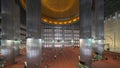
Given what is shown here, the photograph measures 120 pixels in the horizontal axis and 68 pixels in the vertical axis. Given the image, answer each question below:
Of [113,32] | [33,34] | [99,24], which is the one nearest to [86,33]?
[33,34]

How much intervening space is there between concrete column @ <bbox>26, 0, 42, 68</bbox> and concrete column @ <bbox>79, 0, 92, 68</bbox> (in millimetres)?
6677

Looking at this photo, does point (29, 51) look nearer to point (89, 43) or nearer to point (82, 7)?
point (89, 43)

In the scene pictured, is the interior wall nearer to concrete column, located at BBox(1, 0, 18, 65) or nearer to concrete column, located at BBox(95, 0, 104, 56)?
concrete column, located at BBox(95, 0, 104, 56)

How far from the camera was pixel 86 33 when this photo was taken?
66.2 feet

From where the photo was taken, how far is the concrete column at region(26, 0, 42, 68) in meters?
19.0

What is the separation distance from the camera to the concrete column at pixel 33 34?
1905cm

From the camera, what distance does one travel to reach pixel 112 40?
138 feet

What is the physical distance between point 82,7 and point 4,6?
485 inches

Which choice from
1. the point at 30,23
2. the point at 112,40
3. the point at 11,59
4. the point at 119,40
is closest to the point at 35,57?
the point at 30,23

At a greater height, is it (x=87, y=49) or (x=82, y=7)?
(x=82, y=7)

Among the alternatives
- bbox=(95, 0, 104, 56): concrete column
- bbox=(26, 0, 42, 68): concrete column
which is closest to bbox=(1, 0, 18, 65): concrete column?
bbox=(26, 0, 42, 68): concrete column

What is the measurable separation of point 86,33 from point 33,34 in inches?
293

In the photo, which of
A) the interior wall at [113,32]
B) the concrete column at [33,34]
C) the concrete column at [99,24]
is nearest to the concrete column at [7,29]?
the concrete column at [33,34]

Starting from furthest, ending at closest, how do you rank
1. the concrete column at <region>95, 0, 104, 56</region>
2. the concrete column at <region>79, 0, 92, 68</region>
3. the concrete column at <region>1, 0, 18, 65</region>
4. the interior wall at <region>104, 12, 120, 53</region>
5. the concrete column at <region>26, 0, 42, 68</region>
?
1. the interior wall at <region>104, 12, 120, 53</region>
2. the concrete column at <region>95, 0, 104, 56</region>
3. the concrete column at <region>1, 0, 18, 65</region>
4. the concrete column at <region>79, 0, 92, 68</region>
5. the concrete column at <region>26, 0, 42, 68</region>
